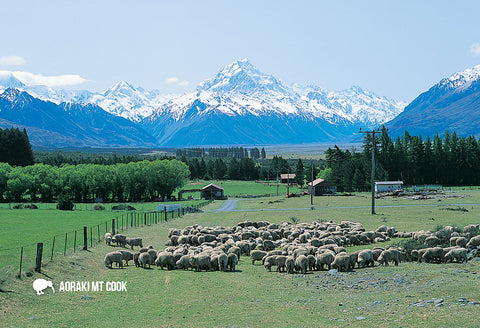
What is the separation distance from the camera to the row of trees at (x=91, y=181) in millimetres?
118500

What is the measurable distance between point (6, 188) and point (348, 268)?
111 m

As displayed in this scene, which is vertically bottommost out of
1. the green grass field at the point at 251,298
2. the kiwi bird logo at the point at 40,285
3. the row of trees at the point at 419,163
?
the green grass field at the point at 251,298

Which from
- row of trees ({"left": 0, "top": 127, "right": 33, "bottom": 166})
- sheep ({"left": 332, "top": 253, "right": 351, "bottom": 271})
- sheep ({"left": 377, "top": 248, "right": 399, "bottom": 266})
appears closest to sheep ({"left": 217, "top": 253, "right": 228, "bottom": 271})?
sheep ({"left": 332, "top": 253, "right": 351, "bottom": 271})

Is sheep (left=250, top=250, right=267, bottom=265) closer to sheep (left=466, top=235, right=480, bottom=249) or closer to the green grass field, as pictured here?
the green grass field

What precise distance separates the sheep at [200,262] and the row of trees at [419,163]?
396 ft

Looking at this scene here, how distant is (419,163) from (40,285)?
145623 millimetres

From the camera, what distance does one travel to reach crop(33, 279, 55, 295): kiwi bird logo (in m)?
20.7

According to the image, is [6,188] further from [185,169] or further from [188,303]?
[188,303]

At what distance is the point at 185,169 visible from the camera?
135375mm

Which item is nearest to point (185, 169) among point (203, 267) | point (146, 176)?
point (146, 176)

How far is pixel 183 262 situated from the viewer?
27.5 meters

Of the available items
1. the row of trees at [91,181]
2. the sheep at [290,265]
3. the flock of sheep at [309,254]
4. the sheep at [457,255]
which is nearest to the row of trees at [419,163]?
the row of trees at [91,181]

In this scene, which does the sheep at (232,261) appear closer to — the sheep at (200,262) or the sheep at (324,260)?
the sheep at (200,262)

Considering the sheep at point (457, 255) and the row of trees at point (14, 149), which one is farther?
the row of trees at point (14, 149)
